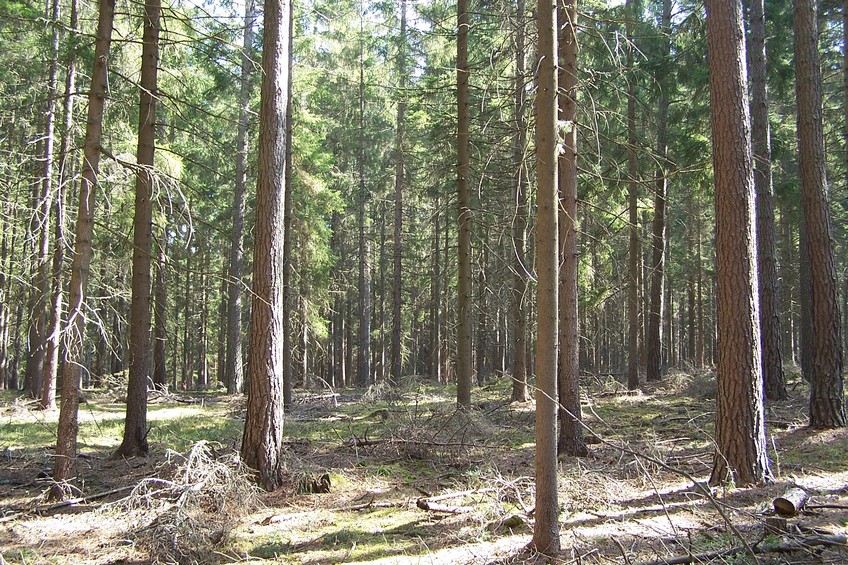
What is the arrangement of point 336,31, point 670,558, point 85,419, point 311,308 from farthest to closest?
point 336,31
point 311,308
point 85,419
point 670,558

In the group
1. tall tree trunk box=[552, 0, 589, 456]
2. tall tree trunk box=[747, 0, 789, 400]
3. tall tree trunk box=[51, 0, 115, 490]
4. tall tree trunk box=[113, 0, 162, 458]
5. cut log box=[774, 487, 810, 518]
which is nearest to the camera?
cut log box=[774, 487, 810, 518]

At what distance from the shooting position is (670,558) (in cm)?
443

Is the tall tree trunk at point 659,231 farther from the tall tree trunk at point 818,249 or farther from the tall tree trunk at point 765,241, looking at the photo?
A: the tall tree trunk at point 818,249

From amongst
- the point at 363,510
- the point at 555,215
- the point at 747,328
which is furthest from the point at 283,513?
the point at 747,328

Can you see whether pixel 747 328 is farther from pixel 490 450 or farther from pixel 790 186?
pixel 790 186

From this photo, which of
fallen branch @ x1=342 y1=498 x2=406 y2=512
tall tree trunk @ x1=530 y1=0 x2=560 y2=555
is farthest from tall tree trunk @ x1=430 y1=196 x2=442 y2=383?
tall tree trunk @ x1=530 y1=0 x2=560 y2=555

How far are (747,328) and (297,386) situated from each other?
18.4 m

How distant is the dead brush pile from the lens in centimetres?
523

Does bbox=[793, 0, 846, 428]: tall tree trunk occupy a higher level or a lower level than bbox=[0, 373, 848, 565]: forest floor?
higher

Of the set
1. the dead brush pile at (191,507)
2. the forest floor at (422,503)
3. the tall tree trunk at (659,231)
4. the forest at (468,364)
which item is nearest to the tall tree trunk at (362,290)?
the forest at (468,364)

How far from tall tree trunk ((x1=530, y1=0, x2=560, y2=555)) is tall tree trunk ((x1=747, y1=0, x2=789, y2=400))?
30.2 feet

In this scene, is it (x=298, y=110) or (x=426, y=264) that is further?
Result: (x=426, y=264)

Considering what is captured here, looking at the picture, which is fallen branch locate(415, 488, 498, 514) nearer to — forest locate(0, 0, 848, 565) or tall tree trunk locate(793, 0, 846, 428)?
forest locate(0, 0, 848, 565)

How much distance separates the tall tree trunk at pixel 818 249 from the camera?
926 centimetres
